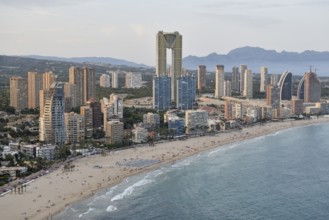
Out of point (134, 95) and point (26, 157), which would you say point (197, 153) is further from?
point (134, 95)

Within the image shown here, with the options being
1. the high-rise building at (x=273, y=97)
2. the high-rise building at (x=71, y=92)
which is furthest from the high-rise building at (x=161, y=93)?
the high-rise building at (x=273, y=97)

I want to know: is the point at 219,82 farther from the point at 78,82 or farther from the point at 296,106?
the point at 78,82

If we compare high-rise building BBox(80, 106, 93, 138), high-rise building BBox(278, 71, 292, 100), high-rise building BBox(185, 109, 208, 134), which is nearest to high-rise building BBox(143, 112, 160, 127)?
high-rise building BBox(185, 109, 208, 134)

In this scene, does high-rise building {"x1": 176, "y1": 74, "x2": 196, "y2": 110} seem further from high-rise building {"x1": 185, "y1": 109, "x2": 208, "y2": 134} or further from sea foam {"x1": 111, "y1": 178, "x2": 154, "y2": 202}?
sea foam {"x1": 111, "y1": 178, "x2": 154, "y2": 202}

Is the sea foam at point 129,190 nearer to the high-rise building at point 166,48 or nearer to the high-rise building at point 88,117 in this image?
the high-rise building at point 88,117

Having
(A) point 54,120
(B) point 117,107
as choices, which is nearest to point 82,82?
(B) point 117,107

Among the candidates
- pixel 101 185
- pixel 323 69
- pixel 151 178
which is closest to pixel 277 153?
pixel 151 178
